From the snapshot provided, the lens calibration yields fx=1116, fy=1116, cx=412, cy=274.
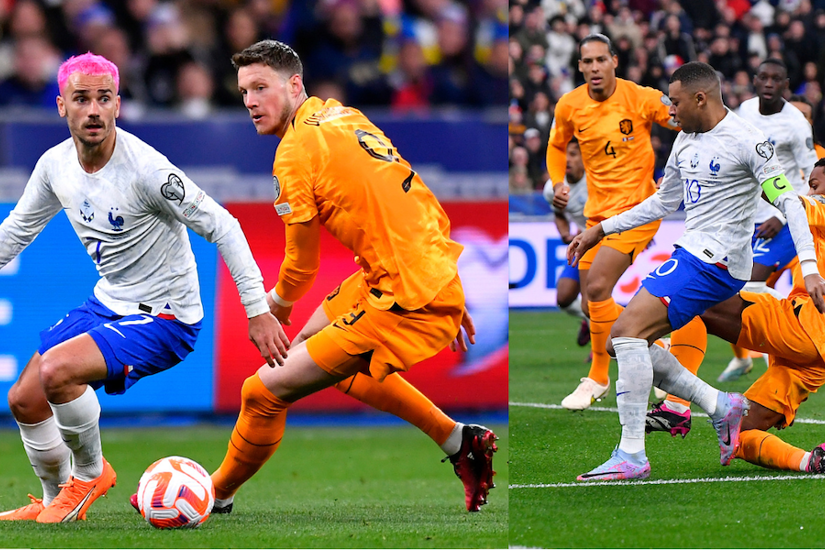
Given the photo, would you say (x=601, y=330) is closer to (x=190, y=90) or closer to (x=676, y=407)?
(x=676, y=407)

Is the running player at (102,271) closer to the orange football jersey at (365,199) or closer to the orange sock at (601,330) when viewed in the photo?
the orange football jersey at (365,199)

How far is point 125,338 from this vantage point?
4469 mm

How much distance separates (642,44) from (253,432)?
9299 mm

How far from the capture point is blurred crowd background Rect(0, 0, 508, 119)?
34.4 feet

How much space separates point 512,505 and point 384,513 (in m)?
0.59

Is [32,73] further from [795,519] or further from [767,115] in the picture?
[795,519]

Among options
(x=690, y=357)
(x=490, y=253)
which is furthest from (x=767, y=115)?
(x=690, y=357)

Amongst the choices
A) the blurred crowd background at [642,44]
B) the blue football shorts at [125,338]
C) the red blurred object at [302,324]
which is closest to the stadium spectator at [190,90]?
the red blurred object at [302,324]

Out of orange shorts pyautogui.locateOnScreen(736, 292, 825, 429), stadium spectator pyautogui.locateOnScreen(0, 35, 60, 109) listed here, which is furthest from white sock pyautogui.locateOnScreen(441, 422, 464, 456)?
stadium spectator pyautogui.locateOnScreen(0, 35, 60, 109)

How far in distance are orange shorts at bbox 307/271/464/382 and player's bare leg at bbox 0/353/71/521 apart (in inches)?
47.4

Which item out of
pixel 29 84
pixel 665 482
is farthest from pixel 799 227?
pixel 29 84

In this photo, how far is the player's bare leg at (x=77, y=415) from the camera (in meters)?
4.30

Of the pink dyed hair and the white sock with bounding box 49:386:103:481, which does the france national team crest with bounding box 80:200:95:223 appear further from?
the white sock with bounding box 49:386:103:481

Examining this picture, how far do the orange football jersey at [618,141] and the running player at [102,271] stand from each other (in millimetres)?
3407
